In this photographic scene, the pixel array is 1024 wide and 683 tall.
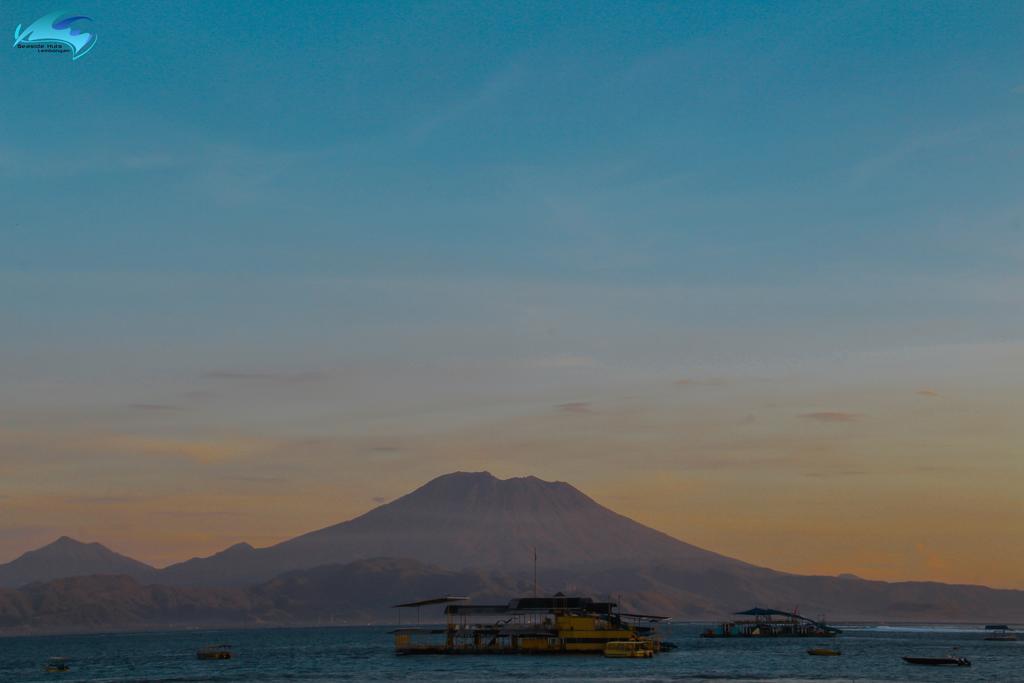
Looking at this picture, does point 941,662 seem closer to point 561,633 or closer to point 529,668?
point 561,633

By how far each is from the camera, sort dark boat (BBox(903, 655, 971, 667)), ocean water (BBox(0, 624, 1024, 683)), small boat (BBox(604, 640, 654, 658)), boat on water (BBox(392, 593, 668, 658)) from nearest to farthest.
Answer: ocean water (BBox(0, 624, 1024, 683)) → small boat (BBox(604, 640, 654, 658)) → boat on water (BBox(392, 593, 668, 658)) → dark boat (BBox(903, 655, 971, 667))

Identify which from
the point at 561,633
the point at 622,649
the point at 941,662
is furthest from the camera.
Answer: the point at 941,662

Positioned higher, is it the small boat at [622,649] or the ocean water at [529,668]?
the small boat at [622,649]

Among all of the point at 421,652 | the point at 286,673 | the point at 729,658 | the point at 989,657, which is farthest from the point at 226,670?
Result: the point at 989,657

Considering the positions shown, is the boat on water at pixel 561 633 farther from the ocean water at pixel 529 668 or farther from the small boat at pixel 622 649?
the ocean water at pixel 529 668

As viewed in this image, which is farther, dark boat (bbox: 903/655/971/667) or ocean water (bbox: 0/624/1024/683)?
dark boat (bbox: 903/655/971/667)

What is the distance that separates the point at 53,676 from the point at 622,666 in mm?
62213

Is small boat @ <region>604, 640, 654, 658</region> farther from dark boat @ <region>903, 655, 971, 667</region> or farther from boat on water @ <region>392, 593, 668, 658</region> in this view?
dark boat @ <region>903, 655, 971, 667</region>

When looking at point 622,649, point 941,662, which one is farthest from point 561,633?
point 941,662

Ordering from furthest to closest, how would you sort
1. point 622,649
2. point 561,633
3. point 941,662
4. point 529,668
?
point 941,662 → point 561,633 → point 622,649 → point 529,668

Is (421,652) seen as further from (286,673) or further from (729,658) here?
(729,658)

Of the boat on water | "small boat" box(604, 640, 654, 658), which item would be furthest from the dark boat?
"small boat" box(604, 640, 654, 658)

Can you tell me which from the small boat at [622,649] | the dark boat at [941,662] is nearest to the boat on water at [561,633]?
the small boat at [622,649]

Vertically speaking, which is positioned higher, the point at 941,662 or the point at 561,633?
the point at 561,633
